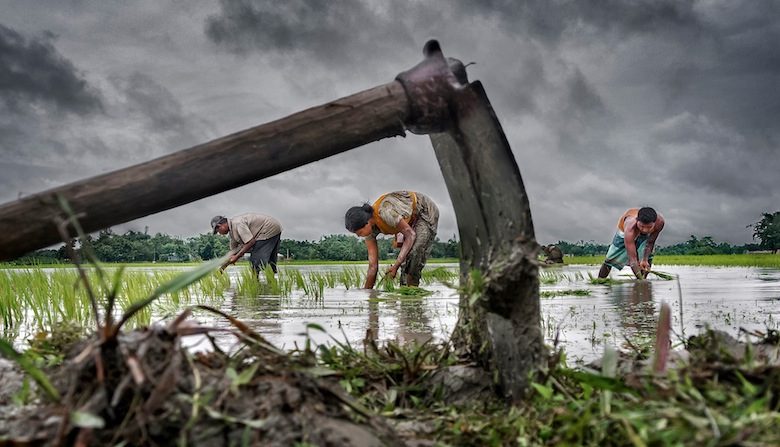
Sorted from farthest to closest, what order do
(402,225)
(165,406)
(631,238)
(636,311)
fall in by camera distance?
A: (631,238) → (402,225) → (636,311) → (165,406)

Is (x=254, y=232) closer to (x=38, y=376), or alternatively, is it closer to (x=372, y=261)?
(x=372, y=261)

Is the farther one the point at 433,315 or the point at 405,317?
the point at 433,315

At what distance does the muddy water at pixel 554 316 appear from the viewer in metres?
4.24

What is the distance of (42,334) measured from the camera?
7.28 feet

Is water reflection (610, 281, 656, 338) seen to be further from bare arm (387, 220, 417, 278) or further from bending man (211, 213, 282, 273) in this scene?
bending man (211, 213, 282, 273)

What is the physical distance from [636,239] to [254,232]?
773cm

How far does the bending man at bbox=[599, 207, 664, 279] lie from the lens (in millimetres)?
10781

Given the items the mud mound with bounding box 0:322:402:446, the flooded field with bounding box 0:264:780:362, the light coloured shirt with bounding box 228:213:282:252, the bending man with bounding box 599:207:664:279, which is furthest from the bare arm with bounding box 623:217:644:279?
the mud mound with bounding box 0:322:402:446

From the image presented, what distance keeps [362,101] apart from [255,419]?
1122 mm

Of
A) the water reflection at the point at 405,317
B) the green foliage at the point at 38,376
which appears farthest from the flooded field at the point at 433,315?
the green foliage at the point at 38,376

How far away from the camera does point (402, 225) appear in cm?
937

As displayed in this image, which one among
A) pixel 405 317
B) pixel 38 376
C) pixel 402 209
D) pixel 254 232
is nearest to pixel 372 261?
pixel 402 209

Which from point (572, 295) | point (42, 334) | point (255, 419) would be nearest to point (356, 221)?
point (572, 295)

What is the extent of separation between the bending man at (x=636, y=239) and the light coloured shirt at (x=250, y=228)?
715 cm
